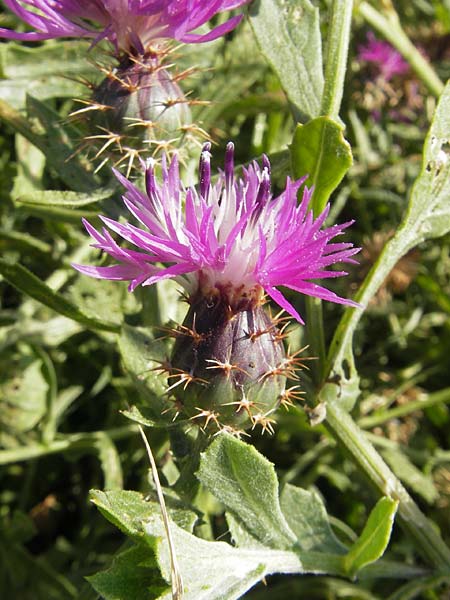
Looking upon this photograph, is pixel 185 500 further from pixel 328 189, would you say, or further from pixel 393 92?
pixel 393 92

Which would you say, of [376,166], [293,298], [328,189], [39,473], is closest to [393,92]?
[376,166]

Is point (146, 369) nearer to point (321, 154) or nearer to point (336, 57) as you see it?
point (321, 154)

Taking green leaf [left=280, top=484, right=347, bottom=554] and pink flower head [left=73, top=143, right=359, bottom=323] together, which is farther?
green leaf [left=280, top=484, right=347, bottom=554]

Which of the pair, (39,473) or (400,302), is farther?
(400,302)

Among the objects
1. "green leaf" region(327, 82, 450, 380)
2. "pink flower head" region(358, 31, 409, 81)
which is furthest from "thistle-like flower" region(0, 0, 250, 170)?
"pink flower head" region(358, 31, 409, 81)

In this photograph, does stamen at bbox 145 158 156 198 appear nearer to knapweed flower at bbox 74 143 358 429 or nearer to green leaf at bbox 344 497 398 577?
knapweed flower at bbox 74 143 358 429

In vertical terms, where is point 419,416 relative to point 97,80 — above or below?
below
